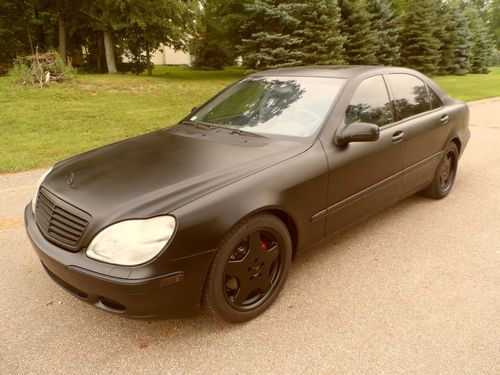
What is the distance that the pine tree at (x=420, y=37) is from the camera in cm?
2153

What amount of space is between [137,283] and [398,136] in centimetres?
258

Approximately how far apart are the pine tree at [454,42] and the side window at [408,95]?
22.7m

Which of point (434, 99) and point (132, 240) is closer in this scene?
point (132, 240)

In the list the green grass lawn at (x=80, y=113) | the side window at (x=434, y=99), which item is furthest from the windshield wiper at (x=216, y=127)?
the green grass lawn at (x=80, y=113)

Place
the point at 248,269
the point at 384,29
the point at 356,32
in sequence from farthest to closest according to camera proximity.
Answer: the point at 384,29 < the point at 356,32 < the point at 248,269

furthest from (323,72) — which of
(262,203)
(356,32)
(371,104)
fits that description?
(356,32)

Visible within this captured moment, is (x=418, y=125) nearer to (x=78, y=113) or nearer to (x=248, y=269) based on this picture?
(x=248, y=269)

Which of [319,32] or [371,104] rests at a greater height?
[319,32]

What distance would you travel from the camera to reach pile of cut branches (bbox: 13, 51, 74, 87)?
1169 cm

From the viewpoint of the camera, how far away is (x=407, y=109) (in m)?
3.78

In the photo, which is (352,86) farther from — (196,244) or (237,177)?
(196,244)

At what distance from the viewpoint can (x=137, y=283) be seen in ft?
6.63

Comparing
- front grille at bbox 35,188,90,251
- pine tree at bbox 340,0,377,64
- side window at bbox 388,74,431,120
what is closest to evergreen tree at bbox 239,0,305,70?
pine tree at bbox 340,0,377,64

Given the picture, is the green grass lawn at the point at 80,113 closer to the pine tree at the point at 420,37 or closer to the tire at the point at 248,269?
the tire at the point at 248,269
